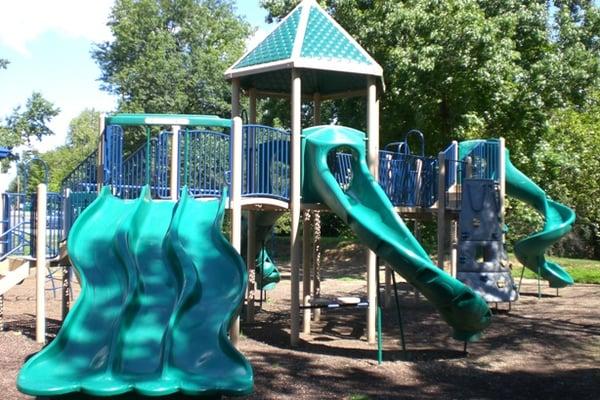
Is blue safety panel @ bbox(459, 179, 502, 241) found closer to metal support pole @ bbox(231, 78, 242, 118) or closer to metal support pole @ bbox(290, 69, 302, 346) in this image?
metal support pole @ bbox(290, 69, 302, 346)

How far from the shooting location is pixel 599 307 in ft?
49.1

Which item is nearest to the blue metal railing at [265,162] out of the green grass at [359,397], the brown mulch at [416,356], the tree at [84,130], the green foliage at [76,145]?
the brown mulch at [416,356]

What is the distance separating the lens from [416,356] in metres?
9.63

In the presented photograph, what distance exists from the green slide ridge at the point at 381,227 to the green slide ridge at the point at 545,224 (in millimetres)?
6647

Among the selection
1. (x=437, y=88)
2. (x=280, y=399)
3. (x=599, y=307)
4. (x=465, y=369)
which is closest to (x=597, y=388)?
(x=465, y=369)

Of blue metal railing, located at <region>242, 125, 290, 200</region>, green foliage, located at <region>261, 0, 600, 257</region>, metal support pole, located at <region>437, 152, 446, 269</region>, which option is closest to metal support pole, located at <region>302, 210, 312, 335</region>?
blue metal railing, located at <region>242, 125, 290, 200</region>

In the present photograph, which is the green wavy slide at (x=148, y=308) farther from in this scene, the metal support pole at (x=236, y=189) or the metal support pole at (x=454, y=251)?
the metal support pole at (x=454, y=251)

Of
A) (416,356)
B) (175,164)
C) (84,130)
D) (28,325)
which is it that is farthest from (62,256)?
(84,130)

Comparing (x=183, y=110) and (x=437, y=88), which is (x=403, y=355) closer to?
(x=437, y=88)

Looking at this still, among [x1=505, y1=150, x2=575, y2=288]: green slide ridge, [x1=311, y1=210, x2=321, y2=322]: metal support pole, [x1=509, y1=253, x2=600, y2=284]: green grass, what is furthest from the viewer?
[x1=509, y1=253, x2=600, y2=284]: green grass

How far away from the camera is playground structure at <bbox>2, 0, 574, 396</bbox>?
6.76m

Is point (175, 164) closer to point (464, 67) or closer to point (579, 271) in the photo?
point (464, 67)

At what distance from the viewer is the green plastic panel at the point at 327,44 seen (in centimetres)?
1062

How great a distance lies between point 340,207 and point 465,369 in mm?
2798
